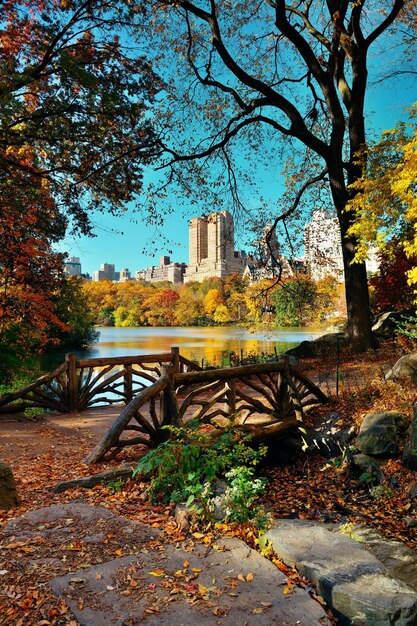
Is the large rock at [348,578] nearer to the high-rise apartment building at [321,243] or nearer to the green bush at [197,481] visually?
the green bush at [197,481]

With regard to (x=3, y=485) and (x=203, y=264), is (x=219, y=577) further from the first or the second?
(x=203, y=264)

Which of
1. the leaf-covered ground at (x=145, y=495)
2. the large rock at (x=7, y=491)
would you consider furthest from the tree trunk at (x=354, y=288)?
the large rock at (x=7, y=491)

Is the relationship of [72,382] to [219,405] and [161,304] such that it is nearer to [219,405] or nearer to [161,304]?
[219,405]

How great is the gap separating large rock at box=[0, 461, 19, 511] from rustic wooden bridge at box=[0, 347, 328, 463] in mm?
1373

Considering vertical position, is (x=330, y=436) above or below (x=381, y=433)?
below

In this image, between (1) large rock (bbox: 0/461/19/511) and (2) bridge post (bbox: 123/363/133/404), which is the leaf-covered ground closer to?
(1) large rock (bbox: 0/461/19/511)

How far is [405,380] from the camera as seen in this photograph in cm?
825

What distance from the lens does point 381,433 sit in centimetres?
705

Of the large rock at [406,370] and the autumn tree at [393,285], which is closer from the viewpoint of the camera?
the large rock at [406,370]

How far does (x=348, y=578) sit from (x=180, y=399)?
7907 millimetres

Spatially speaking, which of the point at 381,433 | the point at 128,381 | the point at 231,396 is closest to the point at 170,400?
the point at 231,396

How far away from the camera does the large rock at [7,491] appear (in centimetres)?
413

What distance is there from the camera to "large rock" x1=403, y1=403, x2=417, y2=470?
254 inches

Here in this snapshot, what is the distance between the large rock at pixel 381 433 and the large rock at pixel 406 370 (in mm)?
1227
